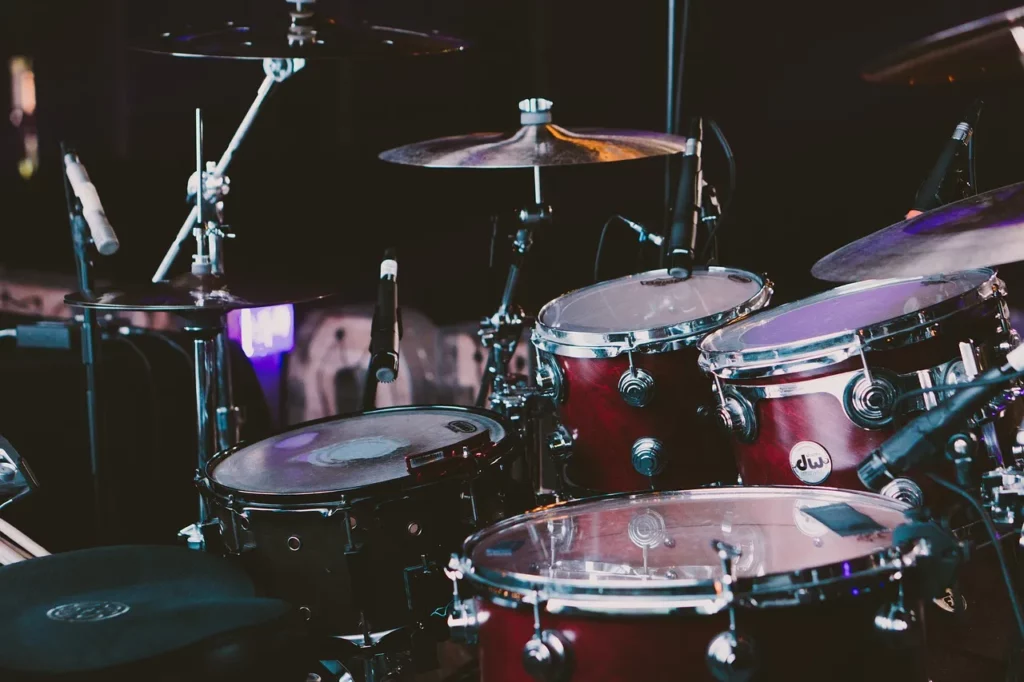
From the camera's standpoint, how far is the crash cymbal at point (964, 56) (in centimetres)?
124

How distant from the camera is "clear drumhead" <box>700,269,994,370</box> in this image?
181 cm

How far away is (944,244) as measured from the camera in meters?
1.49

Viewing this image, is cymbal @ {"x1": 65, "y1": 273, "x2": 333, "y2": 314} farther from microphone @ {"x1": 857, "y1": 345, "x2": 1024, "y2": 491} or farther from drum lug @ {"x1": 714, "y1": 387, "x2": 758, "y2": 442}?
microphone @ {"x1": 857, "y1": 345, "x2": 1024, "y2": 491}

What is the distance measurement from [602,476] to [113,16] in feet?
7.98

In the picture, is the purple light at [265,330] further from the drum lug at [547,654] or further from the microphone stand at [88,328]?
the drum lug at [547,654]

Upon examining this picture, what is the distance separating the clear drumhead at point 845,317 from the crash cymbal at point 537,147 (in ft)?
1.46

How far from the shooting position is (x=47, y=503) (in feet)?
10.2

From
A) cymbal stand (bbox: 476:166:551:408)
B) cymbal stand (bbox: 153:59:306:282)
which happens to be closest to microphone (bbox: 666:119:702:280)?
cymbal stand (bbox: 476:166:551:408)

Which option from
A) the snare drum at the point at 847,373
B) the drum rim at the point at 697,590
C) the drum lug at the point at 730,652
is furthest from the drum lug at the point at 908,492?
the drum lug at the point at 730,652

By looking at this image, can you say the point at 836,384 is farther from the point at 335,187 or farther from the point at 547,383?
the point at 335,187

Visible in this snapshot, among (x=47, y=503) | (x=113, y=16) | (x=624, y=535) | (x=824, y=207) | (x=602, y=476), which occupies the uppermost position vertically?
(x=113, y=16)

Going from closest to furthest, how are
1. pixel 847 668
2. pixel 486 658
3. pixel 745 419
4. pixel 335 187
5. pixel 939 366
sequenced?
pixel 847 668 → pixel 486 658 → pixel 939 366 → pixel 745 419 → pixel 335 187

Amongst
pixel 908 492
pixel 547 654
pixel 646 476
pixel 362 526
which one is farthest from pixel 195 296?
pixel 908 492

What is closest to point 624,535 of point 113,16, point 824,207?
point 824,207
